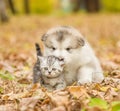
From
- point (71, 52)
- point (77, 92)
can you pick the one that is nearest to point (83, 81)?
point (71, 52)

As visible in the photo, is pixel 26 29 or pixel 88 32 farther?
pixel 26 29

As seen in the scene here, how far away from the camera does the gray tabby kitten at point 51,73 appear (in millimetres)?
6434

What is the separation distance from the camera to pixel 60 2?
2712 inches

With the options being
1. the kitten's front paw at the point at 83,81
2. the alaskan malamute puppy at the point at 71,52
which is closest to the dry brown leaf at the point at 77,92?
the alaskan malamute puppy at the point at 71,52

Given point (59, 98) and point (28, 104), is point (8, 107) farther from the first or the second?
point (59, 98)

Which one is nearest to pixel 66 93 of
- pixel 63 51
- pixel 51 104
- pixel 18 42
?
pixel 51 104

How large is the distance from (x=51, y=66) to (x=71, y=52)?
1.86 feet

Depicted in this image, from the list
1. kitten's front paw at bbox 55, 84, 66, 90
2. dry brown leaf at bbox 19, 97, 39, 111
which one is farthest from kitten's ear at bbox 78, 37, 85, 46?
dry brown leaf at bbox 19, 97, 39, 111

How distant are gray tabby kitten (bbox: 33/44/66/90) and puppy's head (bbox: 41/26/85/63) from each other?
25cm

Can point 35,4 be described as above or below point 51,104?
above

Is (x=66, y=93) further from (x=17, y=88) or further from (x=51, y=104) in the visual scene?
(x=17, y=88)

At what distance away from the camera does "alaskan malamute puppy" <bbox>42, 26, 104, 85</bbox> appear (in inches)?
271

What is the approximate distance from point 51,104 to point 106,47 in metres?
8.34

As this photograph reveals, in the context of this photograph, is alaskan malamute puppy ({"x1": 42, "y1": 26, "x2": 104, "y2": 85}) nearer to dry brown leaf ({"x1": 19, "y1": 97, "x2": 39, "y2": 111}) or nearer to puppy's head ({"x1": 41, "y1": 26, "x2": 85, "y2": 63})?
puppy's head ({"x1": 41, "y1": 26, "x2": 85, "y2": 63})
